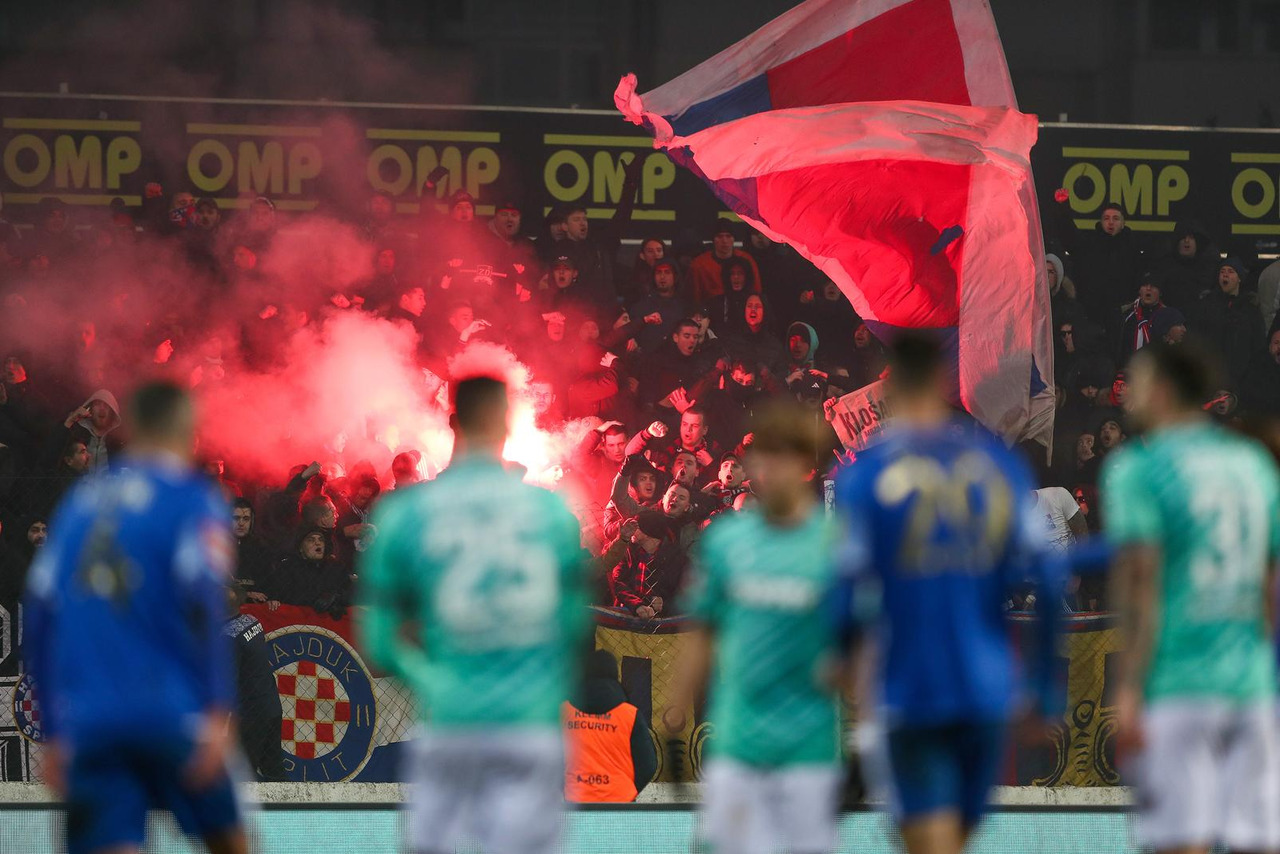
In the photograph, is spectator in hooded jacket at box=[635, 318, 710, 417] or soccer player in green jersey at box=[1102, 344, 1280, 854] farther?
spectator in hooded jacket at box=[635, 318, 710, 417]

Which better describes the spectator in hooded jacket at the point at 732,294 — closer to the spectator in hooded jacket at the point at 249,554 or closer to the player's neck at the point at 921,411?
the spectator in hooded jacket at the point at 249,554

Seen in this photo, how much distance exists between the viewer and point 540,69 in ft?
63.0

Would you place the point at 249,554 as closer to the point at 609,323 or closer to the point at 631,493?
the point at 631,493

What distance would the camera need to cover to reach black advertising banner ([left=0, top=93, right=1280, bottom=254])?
44.9ft

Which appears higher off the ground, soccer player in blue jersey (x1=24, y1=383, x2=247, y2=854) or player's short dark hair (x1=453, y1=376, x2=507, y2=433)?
player's short dark hair (x1=453, y1=376, x2=507, y2=433)

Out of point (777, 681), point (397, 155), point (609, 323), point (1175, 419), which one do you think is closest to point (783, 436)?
point (777, 681)

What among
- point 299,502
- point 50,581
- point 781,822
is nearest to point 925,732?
point 781,822

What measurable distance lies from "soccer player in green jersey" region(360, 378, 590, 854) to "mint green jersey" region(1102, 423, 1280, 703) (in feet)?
4.81

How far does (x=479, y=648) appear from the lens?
4.14m

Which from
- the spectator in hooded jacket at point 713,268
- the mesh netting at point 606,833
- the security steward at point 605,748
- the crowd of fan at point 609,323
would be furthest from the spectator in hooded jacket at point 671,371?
the mesh netting at point 606,833

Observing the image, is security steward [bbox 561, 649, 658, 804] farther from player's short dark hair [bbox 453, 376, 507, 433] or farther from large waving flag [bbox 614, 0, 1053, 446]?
player's short dark hair [bbox 453, 376, 507, 433]

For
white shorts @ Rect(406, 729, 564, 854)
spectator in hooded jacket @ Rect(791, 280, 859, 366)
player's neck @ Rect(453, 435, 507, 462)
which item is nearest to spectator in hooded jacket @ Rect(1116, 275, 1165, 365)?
spectator in hooded jacket @ Rect(791, 280, 859, 366)

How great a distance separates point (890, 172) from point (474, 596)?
835 centimetres

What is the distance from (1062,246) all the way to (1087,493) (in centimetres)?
232
